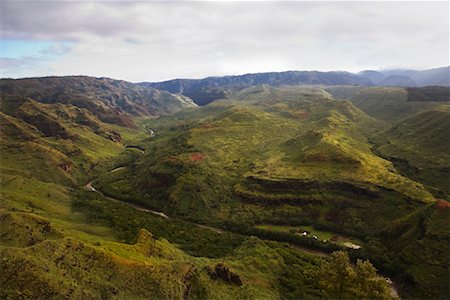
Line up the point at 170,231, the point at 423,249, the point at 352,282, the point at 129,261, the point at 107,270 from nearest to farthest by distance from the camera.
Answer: the point at 107,270
the point at 352,282
the point at 129,261
the point at 423,249
the point at 170,231

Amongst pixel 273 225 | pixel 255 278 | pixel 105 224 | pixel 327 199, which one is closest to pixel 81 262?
pixel 255 278

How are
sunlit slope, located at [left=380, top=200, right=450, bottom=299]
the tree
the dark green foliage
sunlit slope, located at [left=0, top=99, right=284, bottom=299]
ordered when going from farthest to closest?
the dark green foliage → sunlit slope, located at [left=380, top=200, right=450, bottom=299] → the tree → sunlit slope, located at [left=0, top=99, right=284, bottom=299]

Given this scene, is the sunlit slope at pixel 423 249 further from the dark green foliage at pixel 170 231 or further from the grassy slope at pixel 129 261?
the dark green foliage at pixel 170 231

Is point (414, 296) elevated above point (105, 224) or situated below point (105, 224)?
below

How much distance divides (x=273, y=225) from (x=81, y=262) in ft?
342

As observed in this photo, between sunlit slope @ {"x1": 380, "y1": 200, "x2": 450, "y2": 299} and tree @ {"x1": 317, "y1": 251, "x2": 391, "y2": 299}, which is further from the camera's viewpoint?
sunlit slope @ {"x1": 380, "y1": 200, "x2": 450, "y2": 299}

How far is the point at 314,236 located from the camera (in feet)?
550

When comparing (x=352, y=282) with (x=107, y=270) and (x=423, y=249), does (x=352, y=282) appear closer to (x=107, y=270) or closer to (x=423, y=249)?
(x=423, y=249)

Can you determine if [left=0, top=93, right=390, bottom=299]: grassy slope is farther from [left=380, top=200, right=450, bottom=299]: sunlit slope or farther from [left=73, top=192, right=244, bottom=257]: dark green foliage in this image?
[left=380, top=200, right=450, bottom=299]: sunlit slope

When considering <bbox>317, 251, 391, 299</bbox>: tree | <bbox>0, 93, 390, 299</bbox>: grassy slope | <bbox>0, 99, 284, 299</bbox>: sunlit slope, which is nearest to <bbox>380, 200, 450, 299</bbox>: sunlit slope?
<bbox>0, 93, 390, 299</bbox>: grassy slope

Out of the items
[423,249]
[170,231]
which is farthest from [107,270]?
[423,249]

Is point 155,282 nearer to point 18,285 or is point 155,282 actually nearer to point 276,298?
point 18,285

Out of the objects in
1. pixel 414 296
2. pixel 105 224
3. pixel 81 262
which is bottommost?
pixel 414 296

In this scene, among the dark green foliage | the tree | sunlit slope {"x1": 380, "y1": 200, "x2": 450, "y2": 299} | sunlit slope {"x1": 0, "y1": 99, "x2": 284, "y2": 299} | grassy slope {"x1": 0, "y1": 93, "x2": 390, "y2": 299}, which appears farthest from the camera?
the dark green foliage
